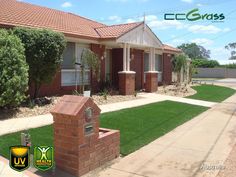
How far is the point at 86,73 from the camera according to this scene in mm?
16938

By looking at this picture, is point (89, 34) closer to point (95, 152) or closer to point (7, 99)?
point (7, 99)

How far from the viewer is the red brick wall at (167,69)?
26853mm

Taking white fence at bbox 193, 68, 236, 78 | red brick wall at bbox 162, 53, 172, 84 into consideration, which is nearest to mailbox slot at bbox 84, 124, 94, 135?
red brick wall at bbox 162, 53, 172, 84

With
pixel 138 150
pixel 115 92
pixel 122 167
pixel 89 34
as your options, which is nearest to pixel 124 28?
pixel 89 34

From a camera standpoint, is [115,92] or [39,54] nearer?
[39,54]

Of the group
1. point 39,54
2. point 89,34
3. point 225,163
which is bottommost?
point 225,163

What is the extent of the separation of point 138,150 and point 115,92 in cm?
1056

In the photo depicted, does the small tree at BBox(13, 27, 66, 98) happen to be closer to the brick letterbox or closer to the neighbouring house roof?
the neighbouring house roof

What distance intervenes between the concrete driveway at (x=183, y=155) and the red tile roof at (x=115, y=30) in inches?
302

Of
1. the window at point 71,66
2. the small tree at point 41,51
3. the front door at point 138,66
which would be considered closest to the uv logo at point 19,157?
the small tree at point 41,51

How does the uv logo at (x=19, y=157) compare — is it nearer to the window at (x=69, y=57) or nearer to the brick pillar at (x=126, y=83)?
the window at (x=69, y=57)

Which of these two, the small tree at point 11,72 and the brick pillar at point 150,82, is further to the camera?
the brick pillar at point 150,82

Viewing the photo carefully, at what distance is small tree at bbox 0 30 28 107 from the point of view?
32.3ft

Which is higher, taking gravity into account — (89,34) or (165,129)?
(89,34)
